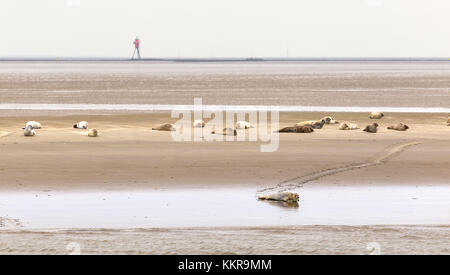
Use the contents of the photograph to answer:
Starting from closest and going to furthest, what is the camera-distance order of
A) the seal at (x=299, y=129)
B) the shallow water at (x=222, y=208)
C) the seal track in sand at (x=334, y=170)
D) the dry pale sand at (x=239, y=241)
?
the dry pale sand at (x=239, y=241) < the shallow water at (x=222, y=208) < the seal track in sand at (x=334, y=170) < the seal at (x=299, y=129)

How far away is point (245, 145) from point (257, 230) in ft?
32.5

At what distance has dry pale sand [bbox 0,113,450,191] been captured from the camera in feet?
51.3

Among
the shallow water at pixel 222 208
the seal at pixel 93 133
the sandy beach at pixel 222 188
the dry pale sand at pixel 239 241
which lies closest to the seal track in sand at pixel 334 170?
the sandy beach at pixel 222 188

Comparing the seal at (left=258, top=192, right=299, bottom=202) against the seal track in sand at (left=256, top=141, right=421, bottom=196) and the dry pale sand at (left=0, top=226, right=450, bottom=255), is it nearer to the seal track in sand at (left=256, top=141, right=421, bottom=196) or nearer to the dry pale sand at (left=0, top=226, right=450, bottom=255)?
the seal track in sand at (left=256, top=141, right=421, bottom=196)

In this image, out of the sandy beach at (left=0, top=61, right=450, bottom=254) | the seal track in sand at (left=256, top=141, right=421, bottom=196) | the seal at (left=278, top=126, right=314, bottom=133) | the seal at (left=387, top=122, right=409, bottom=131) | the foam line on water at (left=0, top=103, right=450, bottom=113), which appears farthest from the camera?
the foam line on water at (left=0, top=103, right=450, bottom=113)

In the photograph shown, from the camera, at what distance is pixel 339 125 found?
25109 mm

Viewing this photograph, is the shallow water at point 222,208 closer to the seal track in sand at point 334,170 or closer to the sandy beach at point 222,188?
the sandy beach at point 222,188

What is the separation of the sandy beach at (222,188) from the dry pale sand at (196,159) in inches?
1.0

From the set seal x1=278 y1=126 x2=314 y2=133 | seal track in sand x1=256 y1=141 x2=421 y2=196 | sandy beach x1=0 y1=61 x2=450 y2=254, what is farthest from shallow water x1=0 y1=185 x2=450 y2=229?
seal x1=278 y1=126 x2=314 y2=133

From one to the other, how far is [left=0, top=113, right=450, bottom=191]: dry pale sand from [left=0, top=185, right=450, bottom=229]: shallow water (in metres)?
0.92

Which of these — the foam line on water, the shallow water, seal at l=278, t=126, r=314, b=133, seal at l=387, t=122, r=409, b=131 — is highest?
the shallow water

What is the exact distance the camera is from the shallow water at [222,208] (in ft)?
38.0
